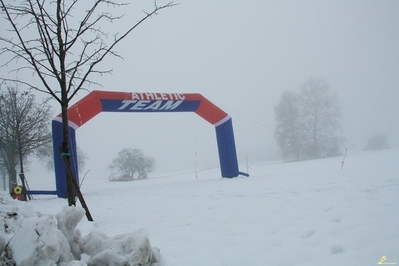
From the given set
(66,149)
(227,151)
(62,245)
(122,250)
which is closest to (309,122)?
(227,151)

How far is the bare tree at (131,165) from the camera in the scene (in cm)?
2791

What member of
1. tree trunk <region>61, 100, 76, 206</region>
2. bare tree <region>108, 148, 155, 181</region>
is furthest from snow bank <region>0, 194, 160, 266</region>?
bare tree <region>108, 148, 155, 181</region>

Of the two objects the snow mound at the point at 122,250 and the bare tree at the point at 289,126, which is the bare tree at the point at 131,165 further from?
the snow mound at the point at 122,250

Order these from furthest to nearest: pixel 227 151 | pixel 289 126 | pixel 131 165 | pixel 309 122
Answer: pixel 131 165 → pixel 289 126 → pixel 309 122 → pixel 227 151

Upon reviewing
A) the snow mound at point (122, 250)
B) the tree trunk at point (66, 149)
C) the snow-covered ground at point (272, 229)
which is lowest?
the snow-covered ground at point (272, 229)

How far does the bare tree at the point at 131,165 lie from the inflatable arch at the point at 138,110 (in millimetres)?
20112

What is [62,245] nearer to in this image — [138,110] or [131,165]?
[138,110]

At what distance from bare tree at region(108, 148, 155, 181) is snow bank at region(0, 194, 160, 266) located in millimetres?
26478

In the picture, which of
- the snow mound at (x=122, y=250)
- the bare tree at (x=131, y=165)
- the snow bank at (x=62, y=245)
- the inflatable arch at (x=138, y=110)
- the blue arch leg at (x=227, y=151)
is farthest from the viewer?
the bare tree at (x=131, y=165)

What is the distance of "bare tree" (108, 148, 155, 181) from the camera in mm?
27906

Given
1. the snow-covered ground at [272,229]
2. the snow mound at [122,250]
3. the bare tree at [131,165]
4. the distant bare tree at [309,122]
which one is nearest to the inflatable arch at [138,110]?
the snow-covered ground at [272,229]

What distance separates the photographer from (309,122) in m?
26.0

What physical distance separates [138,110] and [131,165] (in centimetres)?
2070

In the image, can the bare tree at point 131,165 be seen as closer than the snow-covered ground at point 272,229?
No
